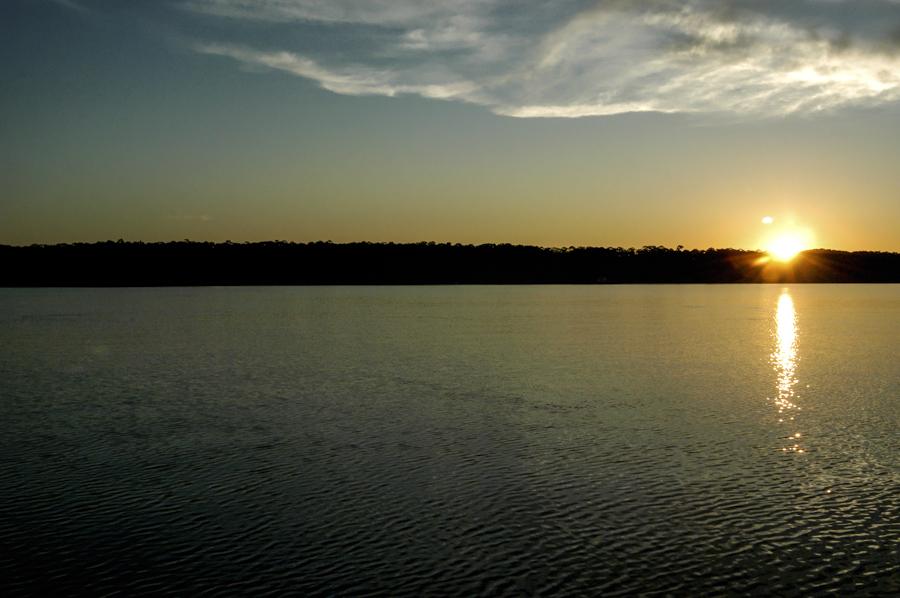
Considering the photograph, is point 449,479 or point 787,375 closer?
point 449,479

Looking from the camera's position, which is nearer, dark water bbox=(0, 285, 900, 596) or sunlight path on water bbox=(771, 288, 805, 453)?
dark water bbox=(0, 285, 900, 596)

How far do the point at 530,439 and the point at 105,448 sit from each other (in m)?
9.44

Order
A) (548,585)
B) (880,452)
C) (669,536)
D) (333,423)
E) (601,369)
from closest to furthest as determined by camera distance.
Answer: (548,585)
(669,536)
(880,452)
(333,423)
(601,369)

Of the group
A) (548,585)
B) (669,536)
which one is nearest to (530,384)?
(669,536)

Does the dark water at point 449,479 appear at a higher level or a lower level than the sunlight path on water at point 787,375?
higher

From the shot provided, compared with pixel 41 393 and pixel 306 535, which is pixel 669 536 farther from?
pixel 41 393

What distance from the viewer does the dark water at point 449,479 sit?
10.8 metres

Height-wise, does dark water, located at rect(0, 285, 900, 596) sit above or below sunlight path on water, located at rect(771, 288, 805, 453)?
above

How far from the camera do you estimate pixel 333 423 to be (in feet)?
70.1

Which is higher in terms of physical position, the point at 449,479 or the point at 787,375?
the point at 449,479

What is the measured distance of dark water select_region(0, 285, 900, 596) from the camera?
10.8m

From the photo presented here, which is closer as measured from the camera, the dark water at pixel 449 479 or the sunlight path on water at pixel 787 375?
the dark water at pixel 449 479

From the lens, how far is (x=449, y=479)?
608 inches

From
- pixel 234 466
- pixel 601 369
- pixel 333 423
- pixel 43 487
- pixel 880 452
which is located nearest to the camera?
pixel 43 487
